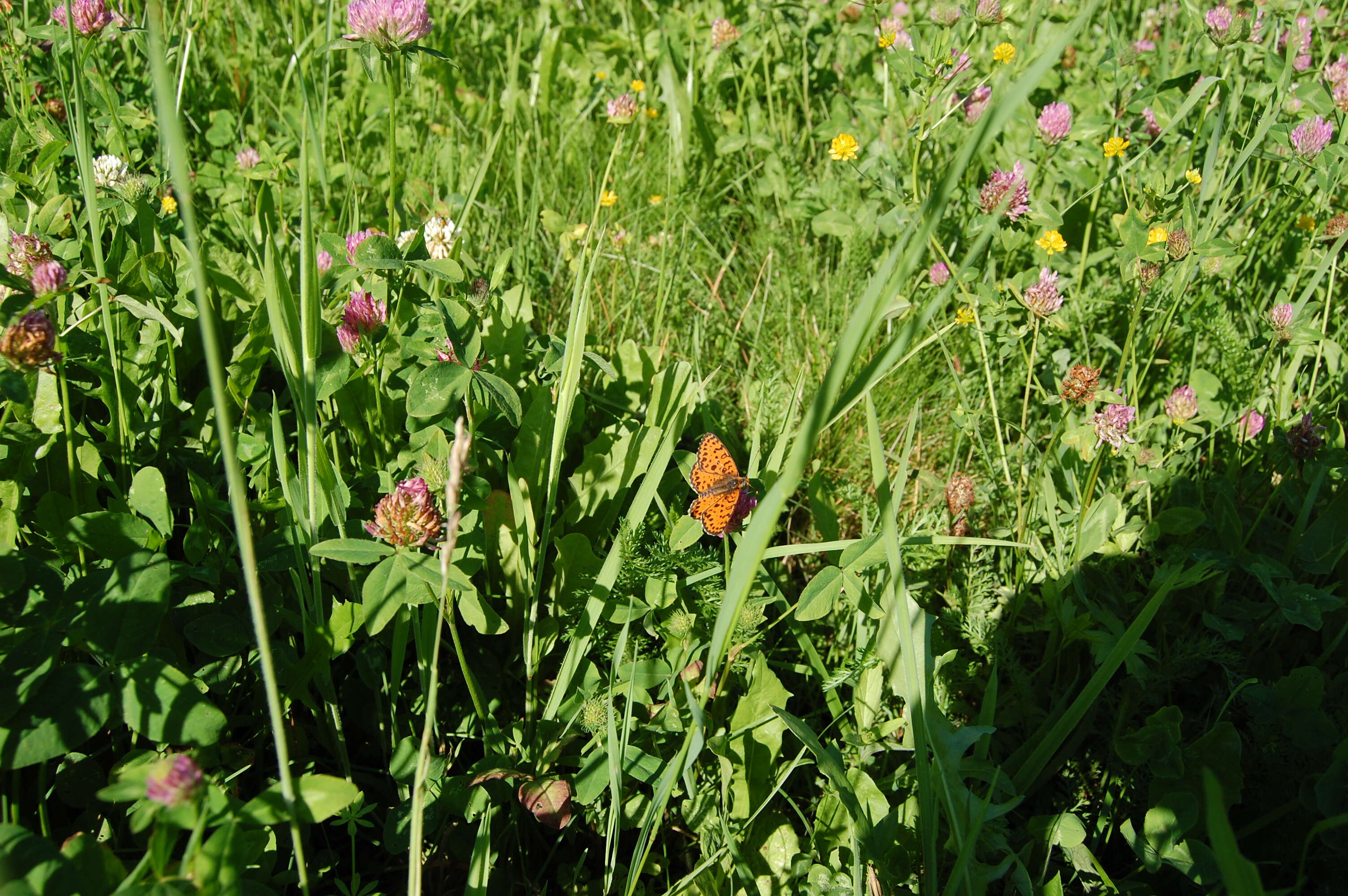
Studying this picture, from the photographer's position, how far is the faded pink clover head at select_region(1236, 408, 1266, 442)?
2.05m

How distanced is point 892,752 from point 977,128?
1.14 m

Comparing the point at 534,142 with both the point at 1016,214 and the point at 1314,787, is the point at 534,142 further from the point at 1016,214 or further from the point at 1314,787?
the point at 1314,787

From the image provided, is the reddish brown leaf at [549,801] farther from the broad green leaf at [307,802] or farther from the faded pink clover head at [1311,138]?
the faded pink clover head at [1311,138]

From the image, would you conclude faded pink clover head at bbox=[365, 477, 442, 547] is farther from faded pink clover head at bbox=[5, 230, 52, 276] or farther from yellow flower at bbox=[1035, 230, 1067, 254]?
yellow flower at bbox=[1035, 230, 1067, 254]

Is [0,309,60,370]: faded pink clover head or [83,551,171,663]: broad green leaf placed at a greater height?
[0,309,60,370]: faded pink clover head

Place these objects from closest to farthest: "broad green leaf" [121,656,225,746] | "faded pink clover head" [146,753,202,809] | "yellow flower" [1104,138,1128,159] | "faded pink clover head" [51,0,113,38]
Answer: "faded pink clover head" [146,753,202,809], "broad green leaf" [121,656,225,746], "faded pink clover head" [51,0,113,38], "yellow flower" [1104,138,1128,159]

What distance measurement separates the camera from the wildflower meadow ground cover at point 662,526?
1199 mm

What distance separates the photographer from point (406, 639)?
4.73ft

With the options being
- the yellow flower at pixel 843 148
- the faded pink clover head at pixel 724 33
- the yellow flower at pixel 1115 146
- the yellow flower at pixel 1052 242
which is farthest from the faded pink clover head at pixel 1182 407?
the faded pink clover head at pixel 724 33

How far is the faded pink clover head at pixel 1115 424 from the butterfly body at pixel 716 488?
2.43ft

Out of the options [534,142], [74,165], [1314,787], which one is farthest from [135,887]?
[534,142]

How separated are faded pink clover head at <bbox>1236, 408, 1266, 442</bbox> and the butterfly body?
4.03ft

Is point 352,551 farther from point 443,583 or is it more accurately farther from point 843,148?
point 843,148

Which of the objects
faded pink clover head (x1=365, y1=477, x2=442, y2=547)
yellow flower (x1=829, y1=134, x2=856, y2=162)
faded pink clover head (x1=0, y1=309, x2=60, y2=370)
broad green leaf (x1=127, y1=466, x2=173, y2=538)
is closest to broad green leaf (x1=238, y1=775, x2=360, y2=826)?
faded pink clover head (x1=365, y1=477, x2=442, y2=547)
